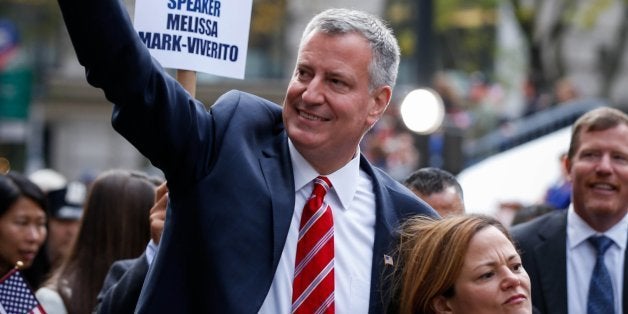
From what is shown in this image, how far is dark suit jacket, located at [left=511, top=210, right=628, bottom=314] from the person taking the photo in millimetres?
6781

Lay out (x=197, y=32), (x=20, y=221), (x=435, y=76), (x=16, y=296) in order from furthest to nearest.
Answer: (x=435, y=76) → (x=20, y=221) → (x=16, y=296) → (x=197, y=32)

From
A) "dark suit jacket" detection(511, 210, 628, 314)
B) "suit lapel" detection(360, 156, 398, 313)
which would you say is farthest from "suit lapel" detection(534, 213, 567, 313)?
"suit lapel" detection(360, 156, 398, 313)

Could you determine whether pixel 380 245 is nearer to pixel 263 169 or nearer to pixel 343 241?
pixel 343 241

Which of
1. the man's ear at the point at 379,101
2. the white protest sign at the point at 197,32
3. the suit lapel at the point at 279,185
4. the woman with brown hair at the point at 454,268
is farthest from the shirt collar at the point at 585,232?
the suit lapel at the point at 279,185

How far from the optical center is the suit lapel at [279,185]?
15.3 ft

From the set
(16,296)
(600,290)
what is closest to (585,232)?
(600,290)

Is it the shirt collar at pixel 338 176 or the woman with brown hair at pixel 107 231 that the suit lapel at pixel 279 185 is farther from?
the woman with brown hair at pixel 107 231

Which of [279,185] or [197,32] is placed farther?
[197,32]

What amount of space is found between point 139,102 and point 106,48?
0.22m

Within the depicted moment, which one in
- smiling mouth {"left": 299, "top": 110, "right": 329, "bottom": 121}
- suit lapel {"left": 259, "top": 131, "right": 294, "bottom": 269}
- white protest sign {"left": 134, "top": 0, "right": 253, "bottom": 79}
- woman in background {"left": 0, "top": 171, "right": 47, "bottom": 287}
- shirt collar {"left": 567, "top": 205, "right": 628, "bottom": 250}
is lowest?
woman in background {"left": 0, "top": 171, "right": 47, "bottom": 287}

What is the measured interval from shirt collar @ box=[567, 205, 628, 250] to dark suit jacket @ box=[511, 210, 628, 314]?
0.04 metres

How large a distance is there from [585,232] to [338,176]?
252 cm

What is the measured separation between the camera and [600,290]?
22.2ft

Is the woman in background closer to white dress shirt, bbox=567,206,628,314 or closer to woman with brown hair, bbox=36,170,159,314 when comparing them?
woman with brown hair, bbox=36,170,159,314
